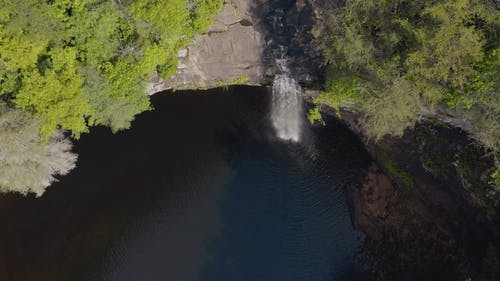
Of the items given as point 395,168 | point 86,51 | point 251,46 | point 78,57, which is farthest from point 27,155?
point 395,168

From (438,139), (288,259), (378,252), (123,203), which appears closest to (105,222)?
(123,203)

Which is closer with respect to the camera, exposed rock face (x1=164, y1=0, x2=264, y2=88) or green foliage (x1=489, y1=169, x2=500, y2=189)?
green foliage (x1=489, y1=169, x2=500, y2=189)

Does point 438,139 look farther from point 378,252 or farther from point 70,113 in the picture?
point 70,113

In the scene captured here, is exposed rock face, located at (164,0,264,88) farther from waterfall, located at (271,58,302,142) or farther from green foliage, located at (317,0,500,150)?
green foliage, located at (317,0,500,150)

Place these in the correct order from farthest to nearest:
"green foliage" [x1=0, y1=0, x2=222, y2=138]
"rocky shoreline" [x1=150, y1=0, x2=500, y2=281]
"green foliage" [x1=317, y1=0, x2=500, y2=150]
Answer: "rocky shoreline" [x1=150, y1=0, x2=500, y2=281] → "green foliage" [x1=0, y1=0, x2=222, y2=138] → "green foliage" [x1=317, y1=0, x2=500, y2=150]

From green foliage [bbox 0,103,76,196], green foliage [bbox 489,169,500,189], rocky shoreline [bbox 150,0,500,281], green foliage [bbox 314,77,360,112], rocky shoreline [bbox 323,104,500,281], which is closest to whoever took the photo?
green foliage [bbox 489,169,500,189]

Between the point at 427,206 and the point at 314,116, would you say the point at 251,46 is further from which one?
the point at 427,206

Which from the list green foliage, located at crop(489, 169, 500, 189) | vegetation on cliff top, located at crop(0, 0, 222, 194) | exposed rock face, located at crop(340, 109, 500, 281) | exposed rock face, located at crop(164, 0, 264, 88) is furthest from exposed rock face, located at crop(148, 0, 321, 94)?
green foliage, located at crop(489, 169, 500, 189)
